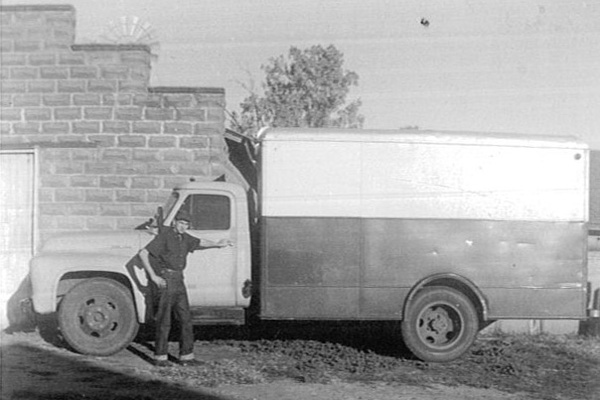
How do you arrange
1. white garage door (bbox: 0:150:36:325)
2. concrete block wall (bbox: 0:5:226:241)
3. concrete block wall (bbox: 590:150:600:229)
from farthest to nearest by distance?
1. concrete block wall (bbox: 590:150:600:229)
2. concrete block wall (bbox: 0:5:226:241)
3. white garage door (bbox: 0:150:36:325)

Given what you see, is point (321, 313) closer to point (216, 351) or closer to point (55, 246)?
point (216, 351)

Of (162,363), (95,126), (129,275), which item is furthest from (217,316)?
(95,126)

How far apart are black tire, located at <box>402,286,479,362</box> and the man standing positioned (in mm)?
2644

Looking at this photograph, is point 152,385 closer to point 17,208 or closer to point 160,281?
point 160,281

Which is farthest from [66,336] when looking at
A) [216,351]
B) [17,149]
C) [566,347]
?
[566,347]

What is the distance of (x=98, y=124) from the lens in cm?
1283

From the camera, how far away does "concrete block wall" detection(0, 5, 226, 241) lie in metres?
12.8

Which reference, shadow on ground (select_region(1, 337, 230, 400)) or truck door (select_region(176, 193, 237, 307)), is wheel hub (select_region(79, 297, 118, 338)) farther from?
truck door (select_region(176, 193, 237, 307))

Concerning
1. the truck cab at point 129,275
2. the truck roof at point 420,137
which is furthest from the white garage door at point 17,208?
the truck roof at point 420,137

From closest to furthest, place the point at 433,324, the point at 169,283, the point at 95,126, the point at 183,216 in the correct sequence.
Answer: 1. the point at 169,283
2. the point at 183,216
3. the point at 433,324
4. the point at 95,126

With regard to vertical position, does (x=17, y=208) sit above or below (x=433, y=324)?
above

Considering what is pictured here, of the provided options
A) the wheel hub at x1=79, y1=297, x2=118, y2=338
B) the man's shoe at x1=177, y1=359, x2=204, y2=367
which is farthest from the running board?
the wheel hub at x1=79, y1=297, x2=118, y2=338

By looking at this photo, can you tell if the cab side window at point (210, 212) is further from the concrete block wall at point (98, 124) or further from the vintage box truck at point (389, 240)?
the concrete block wall at point (98, 124)

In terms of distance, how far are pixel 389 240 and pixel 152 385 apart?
11.0ft
